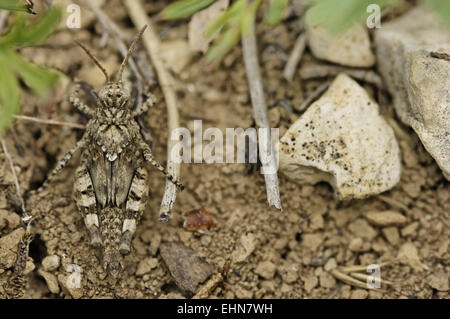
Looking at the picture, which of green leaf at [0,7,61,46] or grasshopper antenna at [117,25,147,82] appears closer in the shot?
green leaf at [0,7,61,46]

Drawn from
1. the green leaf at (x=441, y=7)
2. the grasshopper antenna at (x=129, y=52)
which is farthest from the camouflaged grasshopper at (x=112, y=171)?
the green leaf at (x=441, y=7)

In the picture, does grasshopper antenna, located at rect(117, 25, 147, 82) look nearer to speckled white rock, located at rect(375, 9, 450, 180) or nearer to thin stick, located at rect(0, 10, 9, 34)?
thin stick, located at rect(0, 10, 9, 34)

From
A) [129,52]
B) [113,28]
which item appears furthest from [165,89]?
[113,28]

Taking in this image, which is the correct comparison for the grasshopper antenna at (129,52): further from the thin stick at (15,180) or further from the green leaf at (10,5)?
the thin stick at (15,180)

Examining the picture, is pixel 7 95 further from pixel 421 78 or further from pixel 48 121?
pixel 421 78

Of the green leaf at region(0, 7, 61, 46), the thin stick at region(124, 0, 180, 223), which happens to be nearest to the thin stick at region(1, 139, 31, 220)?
the green leaf at region(0, 7, 61, 46)
